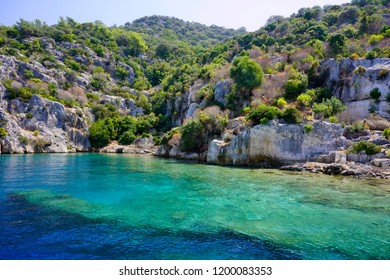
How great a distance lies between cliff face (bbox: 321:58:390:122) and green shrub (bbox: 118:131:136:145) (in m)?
41.8

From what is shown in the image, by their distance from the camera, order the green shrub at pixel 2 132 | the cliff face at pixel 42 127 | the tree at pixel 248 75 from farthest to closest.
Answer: the cliff face at pixel 42 127
the green shrub at pixel 2 132
the tree at pixel 248 75

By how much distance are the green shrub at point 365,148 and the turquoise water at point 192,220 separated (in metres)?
7.71

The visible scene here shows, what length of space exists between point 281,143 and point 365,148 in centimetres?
880

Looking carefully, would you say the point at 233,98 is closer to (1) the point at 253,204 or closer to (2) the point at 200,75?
(2) the point at 200,75

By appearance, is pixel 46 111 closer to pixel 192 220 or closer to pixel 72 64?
pixel 72 64

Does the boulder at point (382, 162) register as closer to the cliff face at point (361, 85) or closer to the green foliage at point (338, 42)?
the cliff face at point (361, 85)

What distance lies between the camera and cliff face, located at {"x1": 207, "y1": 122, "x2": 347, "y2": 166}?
3325cm

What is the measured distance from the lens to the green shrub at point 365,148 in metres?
29.1

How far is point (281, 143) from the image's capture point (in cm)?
3438

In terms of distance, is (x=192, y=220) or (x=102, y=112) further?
(x=102, y=112)

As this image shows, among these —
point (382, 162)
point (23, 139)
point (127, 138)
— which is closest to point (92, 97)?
point (127, 138)

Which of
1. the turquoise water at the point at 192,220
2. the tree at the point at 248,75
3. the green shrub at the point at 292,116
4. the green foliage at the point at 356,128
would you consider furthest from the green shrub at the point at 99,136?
the green foliage at the point at 356,128

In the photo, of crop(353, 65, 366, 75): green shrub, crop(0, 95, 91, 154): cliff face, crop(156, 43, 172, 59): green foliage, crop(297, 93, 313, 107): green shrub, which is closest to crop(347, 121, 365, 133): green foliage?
crop(297, 93, 313, 107): green shrub

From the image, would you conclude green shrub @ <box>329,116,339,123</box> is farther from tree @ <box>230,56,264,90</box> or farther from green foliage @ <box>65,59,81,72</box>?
green foliage @ <box>65,59,81,72</box>
